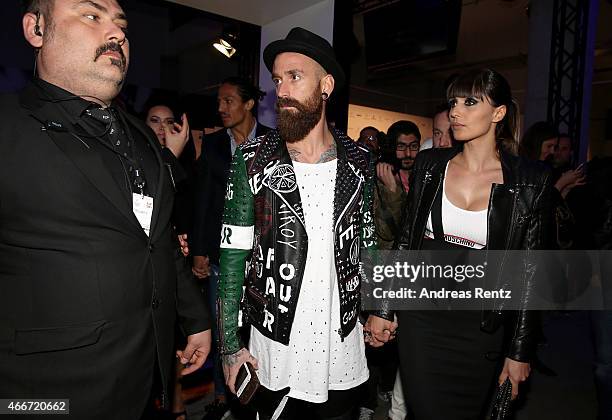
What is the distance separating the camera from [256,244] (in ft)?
7.56

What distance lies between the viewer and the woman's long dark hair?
100 inches

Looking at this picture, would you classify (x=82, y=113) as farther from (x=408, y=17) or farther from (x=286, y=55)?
(x=408, y=17)

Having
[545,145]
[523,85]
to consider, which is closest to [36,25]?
[545,145]

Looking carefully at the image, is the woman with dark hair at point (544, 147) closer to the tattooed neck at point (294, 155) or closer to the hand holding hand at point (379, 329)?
the hand holding hand at point (379, 329)

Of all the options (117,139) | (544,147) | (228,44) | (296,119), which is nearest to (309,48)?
(296,119)

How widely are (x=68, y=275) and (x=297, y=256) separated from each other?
104 centimetres

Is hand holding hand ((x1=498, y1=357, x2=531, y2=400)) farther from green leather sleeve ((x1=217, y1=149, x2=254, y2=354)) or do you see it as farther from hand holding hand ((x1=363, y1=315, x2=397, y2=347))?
green leather sleeve ((x1=217, y1=149, x2=254, y2=354))

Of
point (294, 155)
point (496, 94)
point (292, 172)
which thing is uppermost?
point (496, 94)

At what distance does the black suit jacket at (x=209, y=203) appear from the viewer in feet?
12.3

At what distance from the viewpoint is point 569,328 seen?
21.0ft

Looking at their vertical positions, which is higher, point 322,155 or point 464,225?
point 322,155

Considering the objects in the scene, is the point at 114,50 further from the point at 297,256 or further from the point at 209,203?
the point at 209,203

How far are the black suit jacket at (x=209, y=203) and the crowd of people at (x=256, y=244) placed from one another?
1.70 ft

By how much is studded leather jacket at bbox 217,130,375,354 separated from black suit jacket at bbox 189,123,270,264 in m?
1.49
